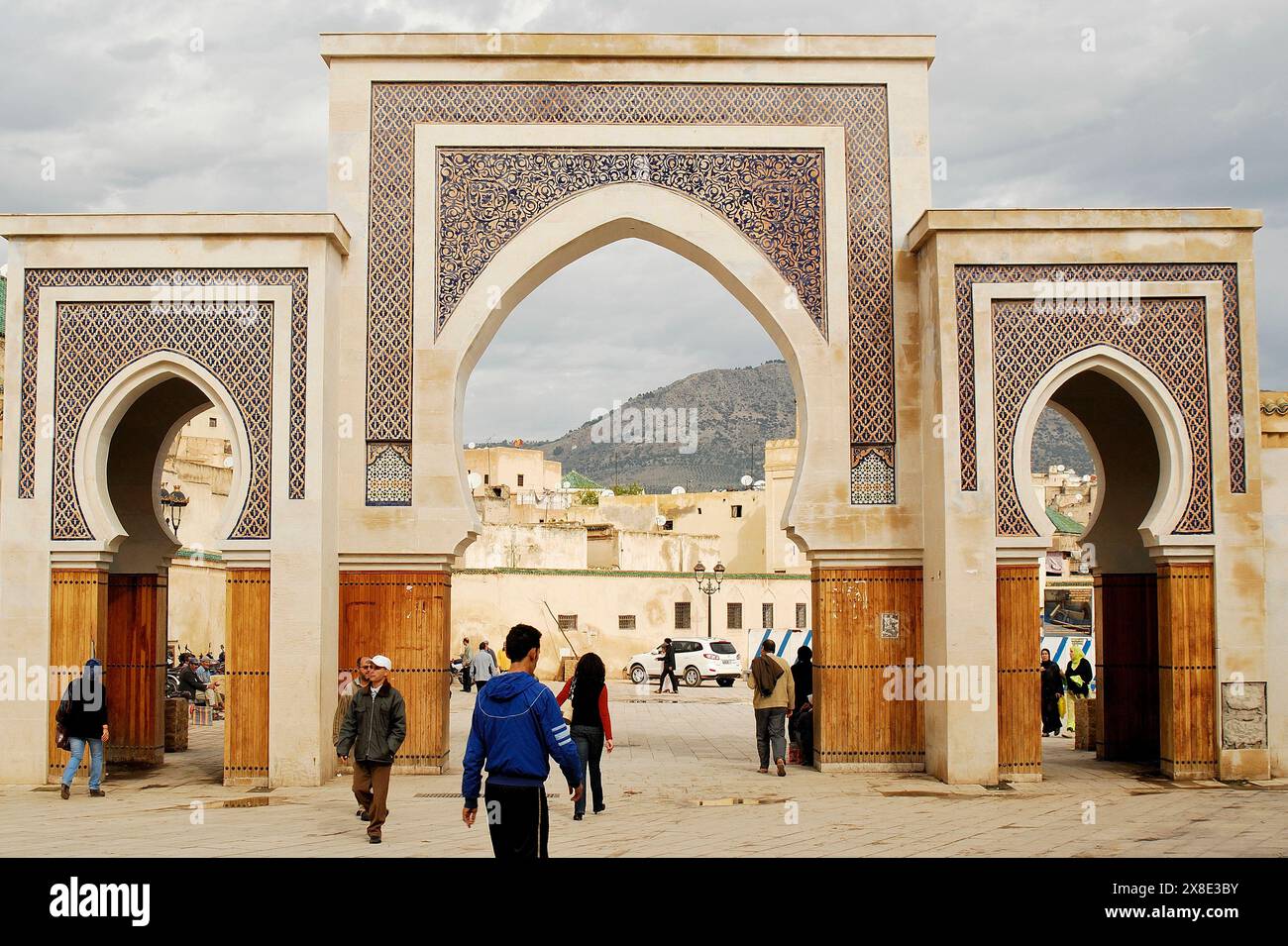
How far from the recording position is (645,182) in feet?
40.7

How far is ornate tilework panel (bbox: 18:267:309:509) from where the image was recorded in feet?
37.5

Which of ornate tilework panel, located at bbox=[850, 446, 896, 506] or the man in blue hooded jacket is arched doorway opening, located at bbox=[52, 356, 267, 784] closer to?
ornate tilework panel, located at bbox=[850, 446, 896, 506]

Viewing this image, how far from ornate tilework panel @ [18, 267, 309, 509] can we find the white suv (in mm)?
18325

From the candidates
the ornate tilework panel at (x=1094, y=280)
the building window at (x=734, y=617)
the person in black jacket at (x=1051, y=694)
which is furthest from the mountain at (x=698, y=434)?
the ornate tilework panel at (x=1094, y=280)

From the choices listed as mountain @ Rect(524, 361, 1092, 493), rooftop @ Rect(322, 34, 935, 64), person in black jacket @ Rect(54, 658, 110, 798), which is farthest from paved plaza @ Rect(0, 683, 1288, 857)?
mountain @ Rect(524, 361, 1092, 493)

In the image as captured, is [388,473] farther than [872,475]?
No

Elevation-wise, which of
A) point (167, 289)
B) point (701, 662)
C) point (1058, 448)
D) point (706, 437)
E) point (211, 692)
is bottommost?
point (701, 662)

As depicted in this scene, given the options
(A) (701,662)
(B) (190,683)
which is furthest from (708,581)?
(B) (190,683)

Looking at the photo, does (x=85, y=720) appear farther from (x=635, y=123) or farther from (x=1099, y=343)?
(x=1099, y=343)

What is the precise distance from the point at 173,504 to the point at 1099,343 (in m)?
13.2

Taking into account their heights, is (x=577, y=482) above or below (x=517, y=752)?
above

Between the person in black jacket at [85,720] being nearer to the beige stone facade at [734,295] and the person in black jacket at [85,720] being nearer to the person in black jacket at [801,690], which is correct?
the beige stone facade at [734,295]

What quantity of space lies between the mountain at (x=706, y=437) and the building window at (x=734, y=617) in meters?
65.4
